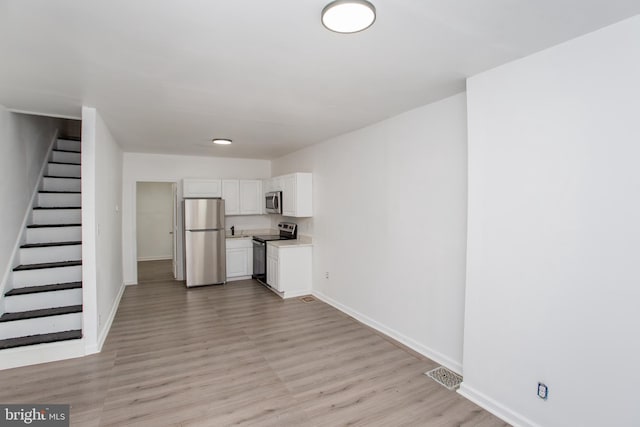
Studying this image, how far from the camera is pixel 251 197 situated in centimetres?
657

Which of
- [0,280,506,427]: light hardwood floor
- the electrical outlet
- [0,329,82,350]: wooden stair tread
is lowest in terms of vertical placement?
[0,280,506,427]: light hardwood floor

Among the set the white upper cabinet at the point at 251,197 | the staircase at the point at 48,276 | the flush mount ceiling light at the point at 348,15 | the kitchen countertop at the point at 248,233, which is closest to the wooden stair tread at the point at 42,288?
the staircase at the point at 48,276

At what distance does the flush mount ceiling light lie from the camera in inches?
59.3

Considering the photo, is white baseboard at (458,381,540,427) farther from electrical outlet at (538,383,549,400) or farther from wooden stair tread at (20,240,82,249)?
wooden stair tread at (20,240,82,249)

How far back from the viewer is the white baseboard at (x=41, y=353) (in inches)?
116

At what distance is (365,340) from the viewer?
11.7ft

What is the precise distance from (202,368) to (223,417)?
0.79 meters

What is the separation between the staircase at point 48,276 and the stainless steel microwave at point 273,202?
292 centimetres

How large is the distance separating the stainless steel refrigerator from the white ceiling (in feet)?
8.12

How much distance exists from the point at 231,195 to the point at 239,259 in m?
1.28

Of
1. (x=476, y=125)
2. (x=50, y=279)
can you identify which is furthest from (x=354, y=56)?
(x=50, y=279)

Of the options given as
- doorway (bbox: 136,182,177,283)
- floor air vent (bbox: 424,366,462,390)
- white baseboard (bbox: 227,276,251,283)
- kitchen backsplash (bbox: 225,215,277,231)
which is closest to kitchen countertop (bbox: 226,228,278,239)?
kitchen backsplash (bbox: 225,215,277,231)

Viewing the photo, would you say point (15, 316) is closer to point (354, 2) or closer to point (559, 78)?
point (354, 2)

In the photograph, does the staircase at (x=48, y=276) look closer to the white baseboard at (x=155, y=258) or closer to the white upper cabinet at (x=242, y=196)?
the white upper cabinet at (x=242, y=196)
